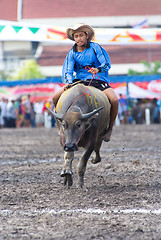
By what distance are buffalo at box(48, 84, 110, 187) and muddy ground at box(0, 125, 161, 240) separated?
38cm

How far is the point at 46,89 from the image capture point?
3000 cm

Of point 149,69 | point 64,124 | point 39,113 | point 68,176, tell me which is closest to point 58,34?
point 68,176

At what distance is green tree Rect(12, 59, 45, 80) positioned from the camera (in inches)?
2094

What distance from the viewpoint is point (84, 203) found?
5.80 metres

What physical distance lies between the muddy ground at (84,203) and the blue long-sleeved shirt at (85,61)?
1596 millimetres

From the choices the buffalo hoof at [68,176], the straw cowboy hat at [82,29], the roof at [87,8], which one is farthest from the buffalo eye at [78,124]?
the roof at [87,8]


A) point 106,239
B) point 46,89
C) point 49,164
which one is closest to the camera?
point 106,239

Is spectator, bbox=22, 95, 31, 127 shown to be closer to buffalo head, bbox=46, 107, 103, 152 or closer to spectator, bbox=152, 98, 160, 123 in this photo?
spectator, bbox=152, 98, 160, 123

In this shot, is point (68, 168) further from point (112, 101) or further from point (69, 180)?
point (112, 101)

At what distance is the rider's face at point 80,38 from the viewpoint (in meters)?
7.46

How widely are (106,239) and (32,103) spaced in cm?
2703

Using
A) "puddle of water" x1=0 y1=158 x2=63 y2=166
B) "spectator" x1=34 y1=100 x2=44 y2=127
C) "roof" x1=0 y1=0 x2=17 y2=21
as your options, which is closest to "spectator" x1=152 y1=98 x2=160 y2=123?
"spectator" x1=34 y1=100 x2=44 y2=127

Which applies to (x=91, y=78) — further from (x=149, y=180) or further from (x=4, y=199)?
(x=4, y=199)

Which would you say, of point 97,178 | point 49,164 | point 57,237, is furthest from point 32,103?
point 57,237
